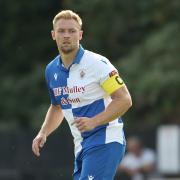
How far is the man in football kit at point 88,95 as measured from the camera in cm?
783

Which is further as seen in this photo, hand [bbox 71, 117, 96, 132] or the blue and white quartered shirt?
the blue and white quartered shirt

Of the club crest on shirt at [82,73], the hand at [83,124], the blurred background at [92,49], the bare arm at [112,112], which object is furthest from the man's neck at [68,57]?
the blurred background at [92,49]

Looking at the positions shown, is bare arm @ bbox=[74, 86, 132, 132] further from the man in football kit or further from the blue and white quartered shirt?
the blue and white quartered shirt

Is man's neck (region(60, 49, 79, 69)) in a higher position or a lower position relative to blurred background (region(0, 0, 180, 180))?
higher

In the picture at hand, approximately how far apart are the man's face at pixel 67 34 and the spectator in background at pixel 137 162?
8.36 metres

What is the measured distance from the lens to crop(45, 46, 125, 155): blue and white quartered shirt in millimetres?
7895

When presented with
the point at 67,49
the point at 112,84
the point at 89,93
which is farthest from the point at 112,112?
the point at 67,49

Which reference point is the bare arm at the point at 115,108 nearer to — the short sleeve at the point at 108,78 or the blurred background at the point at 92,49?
the short sleeve at the point at 108,78

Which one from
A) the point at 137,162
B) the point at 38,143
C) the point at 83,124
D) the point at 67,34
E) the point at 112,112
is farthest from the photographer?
the point at 137,162

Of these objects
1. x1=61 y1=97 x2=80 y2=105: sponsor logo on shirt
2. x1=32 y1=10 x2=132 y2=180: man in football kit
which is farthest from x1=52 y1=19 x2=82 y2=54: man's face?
x1=61 y1=97 x2=80 y2=105: sponsor logo on shirt

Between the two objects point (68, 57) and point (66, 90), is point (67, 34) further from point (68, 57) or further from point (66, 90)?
point (66, 90)

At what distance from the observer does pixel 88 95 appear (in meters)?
7.95

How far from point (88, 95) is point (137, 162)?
8.61 m

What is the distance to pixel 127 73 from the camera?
22125mm
